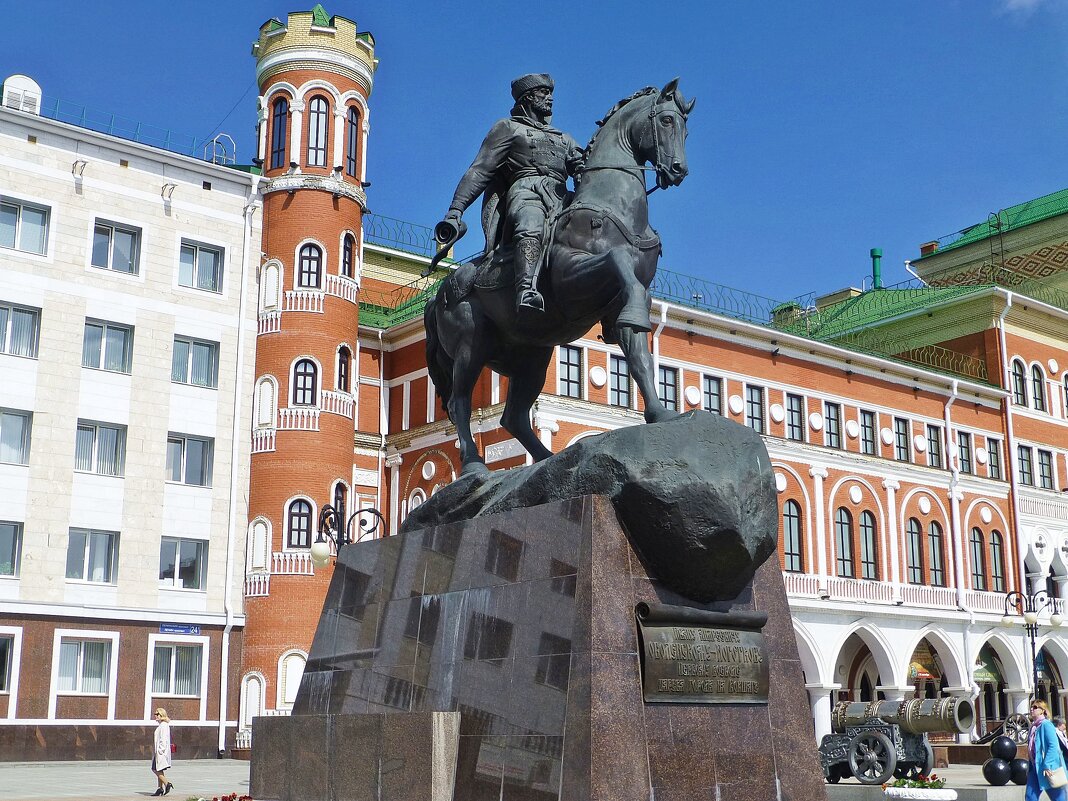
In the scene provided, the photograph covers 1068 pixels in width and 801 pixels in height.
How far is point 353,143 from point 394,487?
36.3ft

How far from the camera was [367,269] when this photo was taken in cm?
4822

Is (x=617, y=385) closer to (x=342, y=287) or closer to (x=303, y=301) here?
(x=342, y=287)

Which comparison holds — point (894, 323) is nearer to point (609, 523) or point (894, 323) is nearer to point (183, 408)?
point (183, 408)

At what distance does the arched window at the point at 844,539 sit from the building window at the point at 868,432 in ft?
9.27

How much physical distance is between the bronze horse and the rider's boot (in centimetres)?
12

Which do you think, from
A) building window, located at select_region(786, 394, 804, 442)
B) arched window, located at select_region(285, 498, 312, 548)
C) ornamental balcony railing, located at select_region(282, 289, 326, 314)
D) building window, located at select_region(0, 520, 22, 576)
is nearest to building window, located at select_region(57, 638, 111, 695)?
building window, located at select_region(0, 520, 22, 576)

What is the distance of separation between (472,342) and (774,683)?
12.1ft

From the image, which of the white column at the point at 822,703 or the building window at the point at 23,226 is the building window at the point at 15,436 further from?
the white column at the point at 822,703

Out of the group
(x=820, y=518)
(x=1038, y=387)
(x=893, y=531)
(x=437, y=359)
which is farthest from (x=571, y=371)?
(x=437, y=359)

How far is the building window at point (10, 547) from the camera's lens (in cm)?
3181

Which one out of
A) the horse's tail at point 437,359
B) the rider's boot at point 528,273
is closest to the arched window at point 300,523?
the horse's tail at point 437,359

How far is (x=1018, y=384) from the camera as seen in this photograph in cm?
4794

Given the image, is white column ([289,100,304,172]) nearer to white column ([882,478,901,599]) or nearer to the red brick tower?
the red brick tower

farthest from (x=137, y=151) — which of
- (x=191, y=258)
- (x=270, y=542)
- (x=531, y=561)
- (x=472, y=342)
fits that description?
(x=531, y=561)
